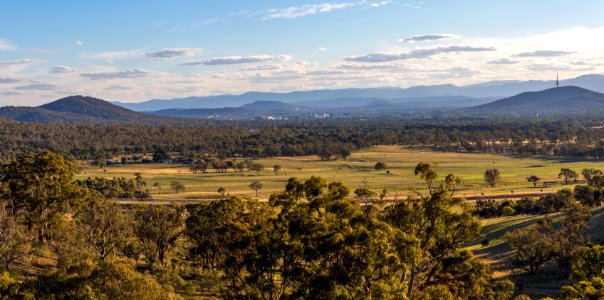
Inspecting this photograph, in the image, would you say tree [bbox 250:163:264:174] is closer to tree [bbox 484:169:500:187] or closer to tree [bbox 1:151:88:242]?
tree [bbox 484:169:500:187]

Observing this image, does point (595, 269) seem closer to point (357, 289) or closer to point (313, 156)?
point (357, 289)

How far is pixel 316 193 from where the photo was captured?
877 inches

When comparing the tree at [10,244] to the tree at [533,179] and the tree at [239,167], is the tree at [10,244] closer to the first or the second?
the tree at [533,179]

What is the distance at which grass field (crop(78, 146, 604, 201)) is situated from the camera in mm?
96938

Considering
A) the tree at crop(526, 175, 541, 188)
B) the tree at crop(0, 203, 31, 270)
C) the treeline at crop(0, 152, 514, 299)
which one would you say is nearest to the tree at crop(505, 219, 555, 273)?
the treeline at crop(0, 152, 514, 299)

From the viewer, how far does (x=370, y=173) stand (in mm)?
127438

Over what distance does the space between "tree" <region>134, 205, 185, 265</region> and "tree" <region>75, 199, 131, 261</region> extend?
110 cm

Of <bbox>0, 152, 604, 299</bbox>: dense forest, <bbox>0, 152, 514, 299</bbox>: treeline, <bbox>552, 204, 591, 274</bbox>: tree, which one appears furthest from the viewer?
<bbox>552, 204, 591, 274</bbox>: tree

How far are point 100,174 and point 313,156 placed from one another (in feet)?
219

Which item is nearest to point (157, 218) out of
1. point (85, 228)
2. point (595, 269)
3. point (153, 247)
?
point (153, 247)

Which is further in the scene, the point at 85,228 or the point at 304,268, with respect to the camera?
the point at 85,228

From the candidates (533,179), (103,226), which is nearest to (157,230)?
(103,226)

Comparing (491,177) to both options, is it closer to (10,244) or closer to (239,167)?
(239,167)

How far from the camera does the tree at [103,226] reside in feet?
116
